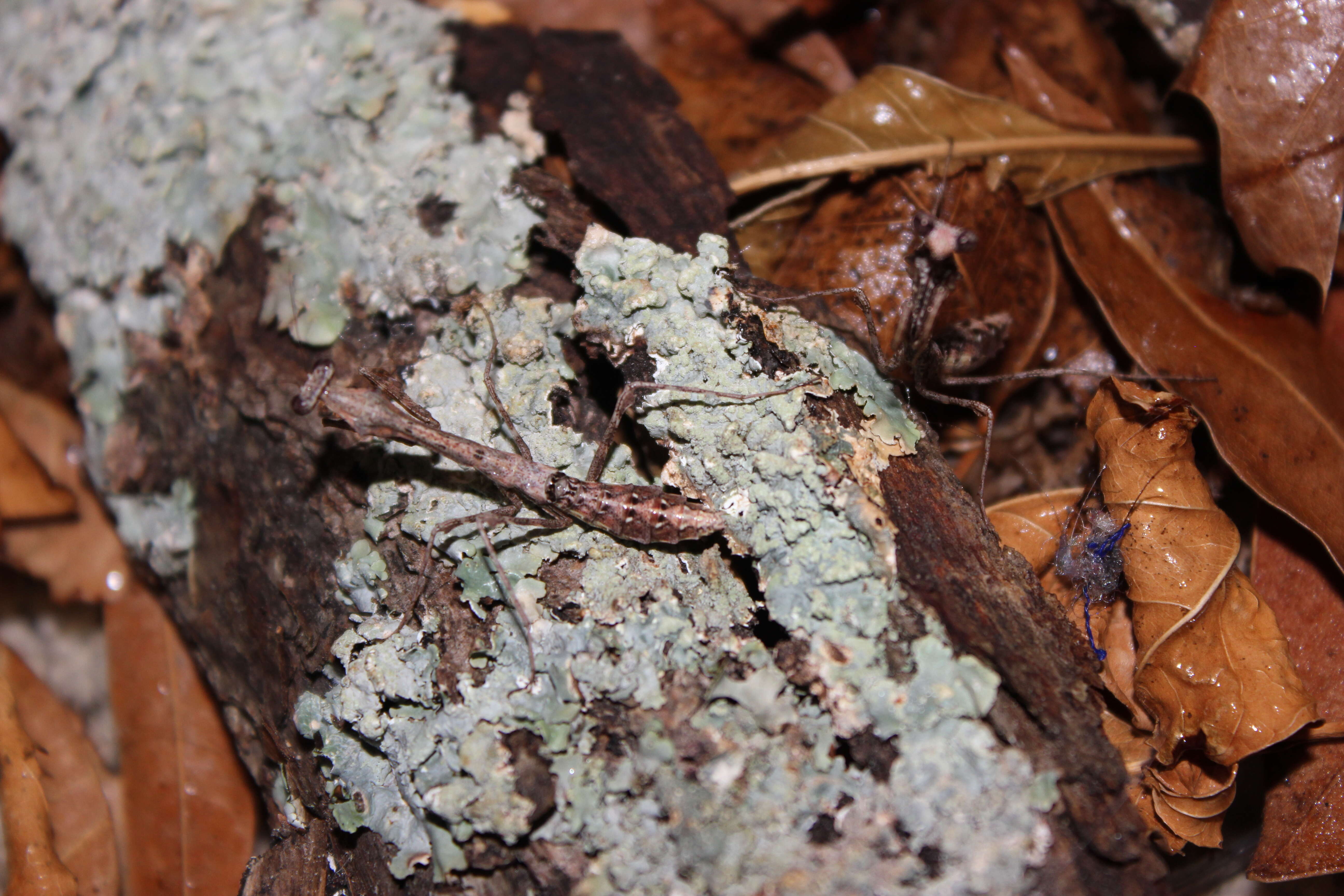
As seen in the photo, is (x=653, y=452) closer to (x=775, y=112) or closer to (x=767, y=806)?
(x=767, y=806)

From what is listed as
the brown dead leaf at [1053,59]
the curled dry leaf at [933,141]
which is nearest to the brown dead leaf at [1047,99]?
the brown dead leaf at [1053,59]

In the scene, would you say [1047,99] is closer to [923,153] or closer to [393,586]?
[923,153]

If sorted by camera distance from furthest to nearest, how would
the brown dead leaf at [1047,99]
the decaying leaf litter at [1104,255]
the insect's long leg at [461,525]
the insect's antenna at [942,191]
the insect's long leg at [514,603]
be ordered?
the brown dead leaf at [1047,99] < the insect's antenna at [942,191] < the decaying leaf litter at [1104,255] < the insect's long leg at [461,525] < the insect's long leg at [514,603]

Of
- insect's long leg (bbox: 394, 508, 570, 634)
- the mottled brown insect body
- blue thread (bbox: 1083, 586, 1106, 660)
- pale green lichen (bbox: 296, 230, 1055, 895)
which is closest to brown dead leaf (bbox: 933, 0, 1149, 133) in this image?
pale green lichen (bbox: 296, 230, 1055, 895)

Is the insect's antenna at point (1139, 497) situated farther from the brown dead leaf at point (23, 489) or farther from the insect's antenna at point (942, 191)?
the brown dead leaf at point (23, 489)

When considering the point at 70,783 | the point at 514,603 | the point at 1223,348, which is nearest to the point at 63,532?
the point at 70,783

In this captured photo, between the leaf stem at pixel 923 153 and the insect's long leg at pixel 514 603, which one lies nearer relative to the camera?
the insect's long leg at pixel 514 603

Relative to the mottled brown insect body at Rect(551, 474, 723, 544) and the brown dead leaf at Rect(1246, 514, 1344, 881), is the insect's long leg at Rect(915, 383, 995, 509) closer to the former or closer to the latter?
the brown dead leaf at Rect(1246, 514, 1344, 881)
